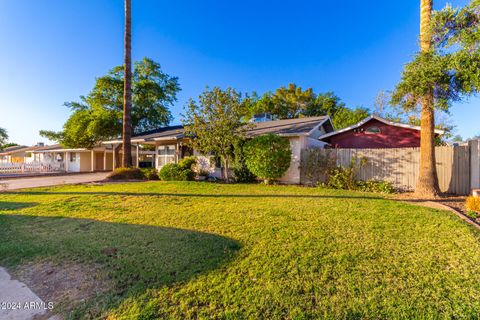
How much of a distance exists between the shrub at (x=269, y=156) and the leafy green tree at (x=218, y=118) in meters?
1.43

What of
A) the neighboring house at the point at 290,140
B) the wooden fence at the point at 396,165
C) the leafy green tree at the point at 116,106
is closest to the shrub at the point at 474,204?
the wooden fence at the point at 396,165

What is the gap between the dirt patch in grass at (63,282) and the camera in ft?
8.32

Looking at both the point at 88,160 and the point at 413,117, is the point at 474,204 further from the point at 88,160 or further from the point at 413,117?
the point at 88,160

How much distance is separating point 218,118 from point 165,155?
7.65 m

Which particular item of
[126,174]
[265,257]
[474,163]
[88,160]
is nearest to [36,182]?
[126,174]

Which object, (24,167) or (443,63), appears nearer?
(443,63)

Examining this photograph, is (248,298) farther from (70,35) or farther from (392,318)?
(70,35)

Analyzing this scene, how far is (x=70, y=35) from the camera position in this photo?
45.1 feet

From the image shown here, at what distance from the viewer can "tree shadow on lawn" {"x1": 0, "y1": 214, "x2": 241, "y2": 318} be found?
2.80m

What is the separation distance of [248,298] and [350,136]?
14058 millimetres

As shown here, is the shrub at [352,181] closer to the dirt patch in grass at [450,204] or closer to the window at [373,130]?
the dirt patch in grass at [450,204]

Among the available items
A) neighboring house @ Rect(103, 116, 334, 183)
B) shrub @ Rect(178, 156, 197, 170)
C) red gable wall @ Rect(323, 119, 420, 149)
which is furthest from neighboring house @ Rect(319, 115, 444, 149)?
shrub @ Rect(178, 156, 197, 170)

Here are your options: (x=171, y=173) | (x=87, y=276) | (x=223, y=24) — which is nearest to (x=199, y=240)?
(x=87, y=276)

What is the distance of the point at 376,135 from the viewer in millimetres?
13367
